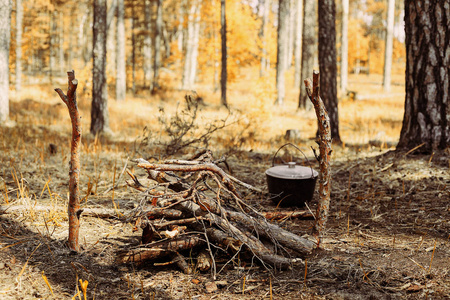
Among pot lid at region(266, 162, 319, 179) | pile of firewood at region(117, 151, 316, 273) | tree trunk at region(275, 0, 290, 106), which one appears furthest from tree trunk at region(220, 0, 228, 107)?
pile of firewood at region(117, 151, 316, 273)

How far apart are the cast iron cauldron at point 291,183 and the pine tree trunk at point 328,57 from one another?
3931 millimetres

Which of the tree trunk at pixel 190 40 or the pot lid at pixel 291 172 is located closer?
the pot lid at pixel 291 172

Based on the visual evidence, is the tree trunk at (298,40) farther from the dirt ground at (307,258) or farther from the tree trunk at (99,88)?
the dirt ground at (307,258)

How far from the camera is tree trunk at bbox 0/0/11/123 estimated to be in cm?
789

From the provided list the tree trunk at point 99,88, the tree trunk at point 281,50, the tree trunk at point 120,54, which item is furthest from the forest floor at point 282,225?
the tree trunk at point 120,54

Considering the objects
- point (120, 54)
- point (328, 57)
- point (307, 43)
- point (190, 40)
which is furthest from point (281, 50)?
point (190, 40)

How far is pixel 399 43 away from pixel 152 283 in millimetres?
43550

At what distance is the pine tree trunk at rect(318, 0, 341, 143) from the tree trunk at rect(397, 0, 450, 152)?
97.3 inches

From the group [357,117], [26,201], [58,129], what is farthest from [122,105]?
[26,201]

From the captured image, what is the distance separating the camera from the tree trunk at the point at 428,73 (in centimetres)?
495

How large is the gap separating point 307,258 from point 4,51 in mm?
7997

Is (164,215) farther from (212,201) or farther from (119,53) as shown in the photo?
(119,53)

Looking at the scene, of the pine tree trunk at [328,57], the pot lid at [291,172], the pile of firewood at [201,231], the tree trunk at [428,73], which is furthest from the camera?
the pine tree trunk at [328,57]

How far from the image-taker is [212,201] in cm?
304
